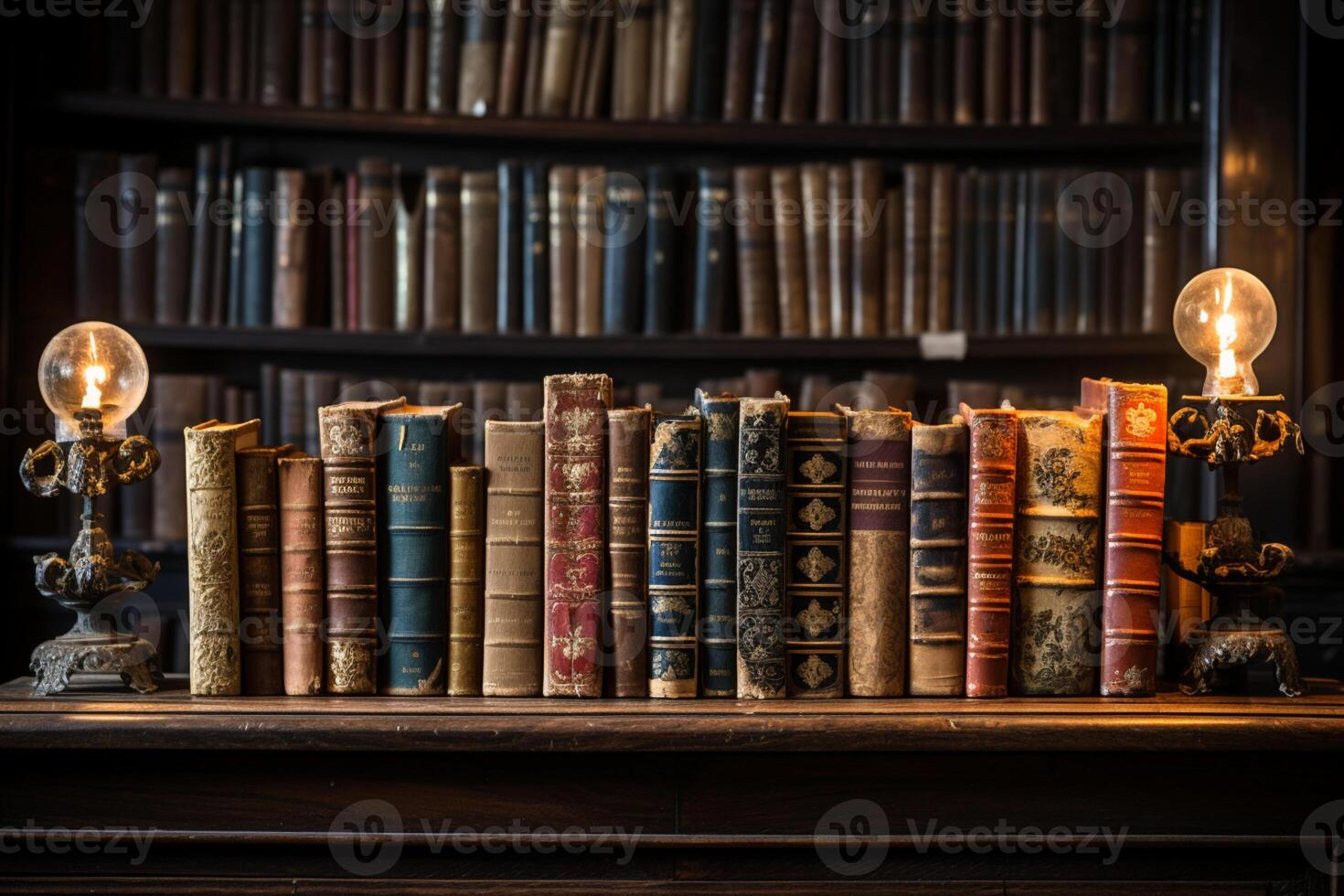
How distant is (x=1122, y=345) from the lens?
2.56m

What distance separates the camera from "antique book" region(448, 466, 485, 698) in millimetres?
1306

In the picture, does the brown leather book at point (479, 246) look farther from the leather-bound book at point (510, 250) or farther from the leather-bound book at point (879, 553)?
the leather-bound book at point (879, 553)

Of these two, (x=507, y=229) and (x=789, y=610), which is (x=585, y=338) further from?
(x=789, y=610)

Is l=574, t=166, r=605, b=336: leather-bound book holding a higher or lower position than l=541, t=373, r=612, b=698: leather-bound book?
higher

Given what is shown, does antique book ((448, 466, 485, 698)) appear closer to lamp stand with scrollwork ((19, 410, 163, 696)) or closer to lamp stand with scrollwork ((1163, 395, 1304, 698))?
lamp stand with scrollwork ((19, 410, 163, 696))

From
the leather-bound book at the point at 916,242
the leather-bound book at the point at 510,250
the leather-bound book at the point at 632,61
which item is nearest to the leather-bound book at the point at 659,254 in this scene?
the leather-bound book at the point at 632,61

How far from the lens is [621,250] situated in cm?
256

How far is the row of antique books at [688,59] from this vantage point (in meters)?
2.54

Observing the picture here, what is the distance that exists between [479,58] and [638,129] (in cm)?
34

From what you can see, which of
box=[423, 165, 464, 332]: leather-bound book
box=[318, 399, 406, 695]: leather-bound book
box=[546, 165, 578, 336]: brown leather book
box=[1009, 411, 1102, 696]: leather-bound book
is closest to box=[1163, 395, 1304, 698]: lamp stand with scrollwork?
box=[1009, 411, 1102, 696]: leather-bound book

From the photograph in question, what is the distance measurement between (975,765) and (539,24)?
72.3 inches

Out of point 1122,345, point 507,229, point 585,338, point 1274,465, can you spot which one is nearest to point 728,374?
point 585,338

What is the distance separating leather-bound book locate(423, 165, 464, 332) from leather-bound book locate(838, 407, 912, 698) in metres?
1.44

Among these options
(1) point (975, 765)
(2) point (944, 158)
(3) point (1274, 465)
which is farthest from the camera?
(2) point (944, 158)
